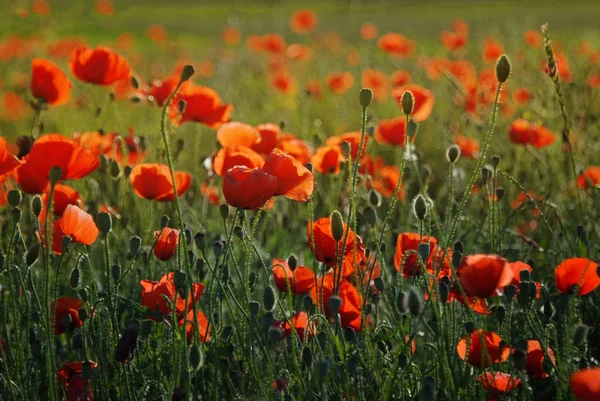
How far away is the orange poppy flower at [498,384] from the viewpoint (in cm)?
151

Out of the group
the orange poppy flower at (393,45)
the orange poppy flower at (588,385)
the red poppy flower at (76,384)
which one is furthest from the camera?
the orange poppy flower at (393,45)

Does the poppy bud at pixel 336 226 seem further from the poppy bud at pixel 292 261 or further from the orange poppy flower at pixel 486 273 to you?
the orange poppy flower at pixel 486 273

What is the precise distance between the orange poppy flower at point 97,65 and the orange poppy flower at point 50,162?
3.03 feet

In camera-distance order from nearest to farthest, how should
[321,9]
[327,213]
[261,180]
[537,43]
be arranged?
[261,180] → [327,213] → [537,43] → [321,9]

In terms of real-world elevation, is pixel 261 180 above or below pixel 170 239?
above

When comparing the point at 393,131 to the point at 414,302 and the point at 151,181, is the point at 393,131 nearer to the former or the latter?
the point at 151,181

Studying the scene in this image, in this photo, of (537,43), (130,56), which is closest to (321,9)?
(130,56)

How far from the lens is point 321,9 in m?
29.8

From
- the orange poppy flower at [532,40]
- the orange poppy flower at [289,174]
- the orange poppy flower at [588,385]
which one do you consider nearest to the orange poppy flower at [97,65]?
the orange poppy flower at [289,174]

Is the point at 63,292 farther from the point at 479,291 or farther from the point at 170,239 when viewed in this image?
the point at 479,291

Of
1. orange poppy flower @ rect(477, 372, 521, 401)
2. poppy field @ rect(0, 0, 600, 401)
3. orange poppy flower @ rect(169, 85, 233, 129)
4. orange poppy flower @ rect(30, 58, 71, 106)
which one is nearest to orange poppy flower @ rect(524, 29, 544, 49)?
poppy field @ rect(0, 0, 600, 401)

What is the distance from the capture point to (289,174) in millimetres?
1747

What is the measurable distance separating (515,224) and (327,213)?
797 mm

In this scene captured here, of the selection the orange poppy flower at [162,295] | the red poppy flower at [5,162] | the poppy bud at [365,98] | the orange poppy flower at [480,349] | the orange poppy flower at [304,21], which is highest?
the orange poppy flower at [304,21]
